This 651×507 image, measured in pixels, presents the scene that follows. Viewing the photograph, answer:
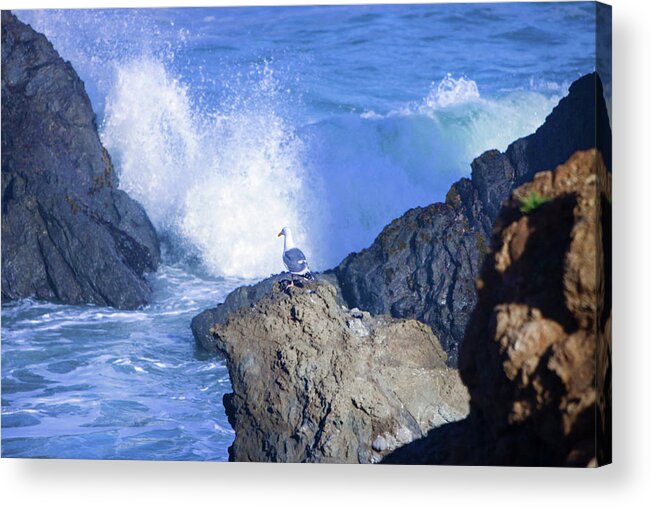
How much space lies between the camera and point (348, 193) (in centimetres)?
952

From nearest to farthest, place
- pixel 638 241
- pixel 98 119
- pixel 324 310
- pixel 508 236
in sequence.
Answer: pixel 508 236, pixel 638 241, pixel 324 310, pixel 98 119

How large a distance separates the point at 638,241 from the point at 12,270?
15.3ft

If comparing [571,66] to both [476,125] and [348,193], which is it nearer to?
[476,125]

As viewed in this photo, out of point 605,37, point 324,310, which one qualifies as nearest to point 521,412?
point 324,310

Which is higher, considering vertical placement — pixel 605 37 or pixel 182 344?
pixel 605 37

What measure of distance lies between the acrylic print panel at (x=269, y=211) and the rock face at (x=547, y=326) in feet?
0.75

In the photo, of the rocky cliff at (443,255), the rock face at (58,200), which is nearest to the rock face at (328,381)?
the rocky cliff at (443,255)

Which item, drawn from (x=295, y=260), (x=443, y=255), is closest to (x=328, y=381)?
(x=295, y=260)

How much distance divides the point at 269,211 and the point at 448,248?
1386 millimetres

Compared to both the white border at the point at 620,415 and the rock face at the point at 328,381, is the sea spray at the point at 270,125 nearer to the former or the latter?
the rock face at the point at 328,381

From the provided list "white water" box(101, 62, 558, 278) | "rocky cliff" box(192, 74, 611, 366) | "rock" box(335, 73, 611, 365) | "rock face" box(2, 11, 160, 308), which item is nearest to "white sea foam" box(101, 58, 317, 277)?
"white water" box(101, 62, 558, 278)

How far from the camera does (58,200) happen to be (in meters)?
9.95

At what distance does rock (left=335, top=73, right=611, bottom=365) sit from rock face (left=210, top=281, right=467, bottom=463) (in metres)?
0.13

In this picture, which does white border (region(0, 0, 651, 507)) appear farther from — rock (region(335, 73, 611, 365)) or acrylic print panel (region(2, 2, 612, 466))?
rock (region(335, 73, 611, 365))
